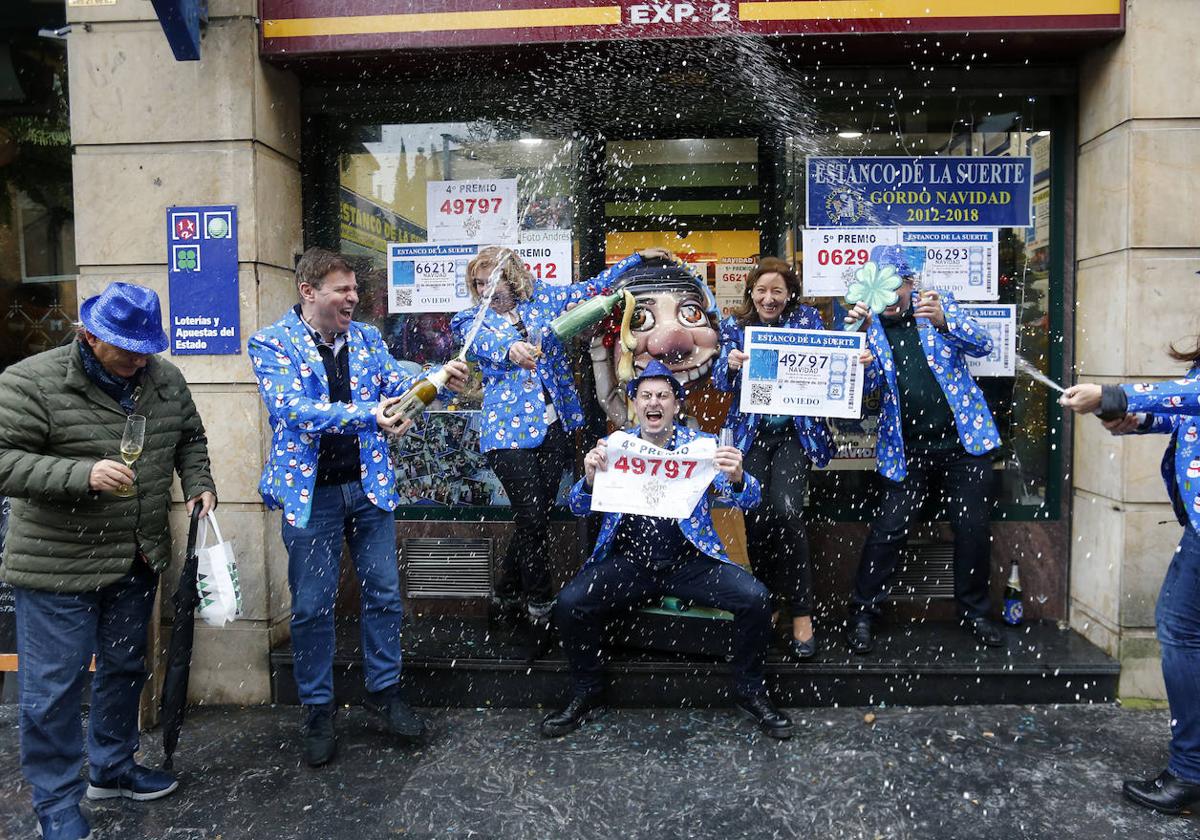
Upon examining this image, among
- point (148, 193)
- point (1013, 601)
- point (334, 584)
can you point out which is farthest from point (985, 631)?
point (148, 193)

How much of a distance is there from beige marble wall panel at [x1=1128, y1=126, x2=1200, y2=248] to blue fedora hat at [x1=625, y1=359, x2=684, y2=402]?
2557 millimetres

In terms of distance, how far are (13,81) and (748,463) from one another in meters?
5.58

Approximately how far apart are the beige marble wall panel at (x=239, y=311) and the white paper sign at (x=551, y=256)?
161 centimetres

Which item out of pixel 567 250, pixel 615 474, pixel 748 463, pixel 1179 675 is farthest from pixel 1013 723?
pixel 567 250

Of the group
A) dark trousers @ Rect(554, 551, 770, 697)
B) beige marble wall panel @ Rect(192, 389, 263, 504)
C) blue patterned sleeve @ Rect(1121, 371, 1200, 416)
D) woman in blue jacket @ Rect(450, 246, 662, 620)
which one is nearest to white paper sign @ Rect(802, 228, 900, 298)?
woman in blue jacket @ Rect(450, 246, 662, 620)

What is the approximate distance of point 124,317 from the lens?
3.27 m

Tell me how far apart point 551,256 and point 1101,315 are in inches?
125

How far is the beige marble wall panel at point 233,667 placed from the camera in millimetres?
4719

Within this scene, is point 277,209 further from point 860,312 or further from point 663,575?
point 860,312

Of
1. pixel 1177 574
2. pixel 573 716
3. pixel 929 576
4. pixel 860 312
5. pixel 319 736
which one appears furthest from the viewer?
pixel 929 576

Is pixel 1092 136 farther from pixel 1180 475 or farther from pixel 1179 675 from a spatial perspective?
pixel 1179 675

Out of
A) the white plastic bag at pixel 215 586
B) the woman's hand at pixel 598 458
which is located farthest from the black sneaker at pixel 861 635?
the white plastic bag at pixel 215 586

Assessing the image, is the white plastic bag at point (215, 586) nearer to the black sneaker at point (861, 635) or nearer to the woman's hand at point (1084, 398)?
the black sneaker at point (861, 635)

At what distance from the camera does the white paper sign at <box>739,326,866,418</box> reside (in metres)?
4.37
